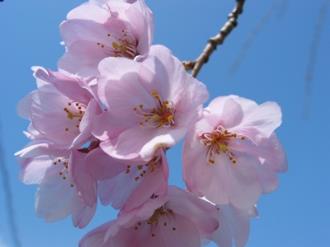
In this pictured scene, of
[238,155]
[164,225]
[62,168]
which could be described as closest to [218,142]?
[238,155]

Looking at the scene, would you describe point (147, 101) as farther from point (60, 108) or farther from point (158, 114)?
point (60, 108)

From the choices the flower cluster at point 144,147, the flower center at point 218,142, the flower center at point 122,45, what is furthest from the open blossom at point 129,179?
the flower center at point 122,45

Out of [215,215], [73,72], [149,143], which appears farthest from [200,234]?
[73,72]

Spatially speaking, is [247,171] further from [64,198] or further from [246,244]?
[64,198]

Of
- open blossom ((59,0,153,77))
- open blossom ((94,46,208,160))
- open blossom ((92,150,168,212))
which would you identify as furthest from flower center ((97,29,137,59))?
open blossom ((92,150,168,212))

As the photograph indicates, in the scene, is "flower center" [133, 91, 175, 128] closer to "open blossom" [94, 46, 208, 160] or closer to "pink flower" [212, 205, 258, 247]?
"open blossom" [94, 46, 208, 160]

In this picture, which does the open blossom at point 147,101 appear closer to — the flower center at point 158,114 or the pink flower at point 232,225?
the flower center at point 158,114
